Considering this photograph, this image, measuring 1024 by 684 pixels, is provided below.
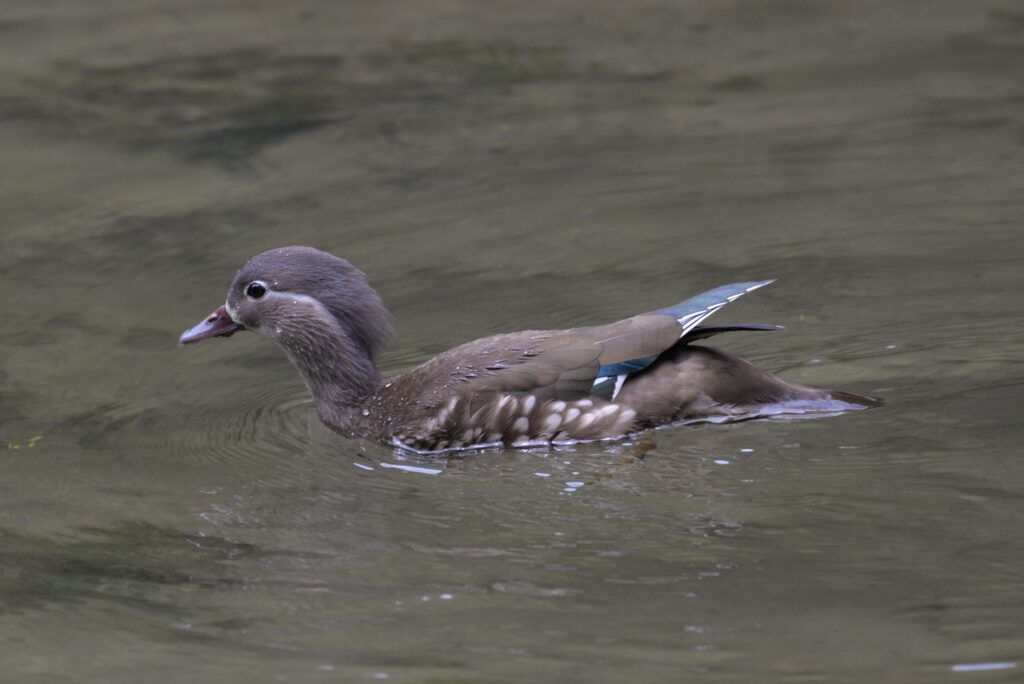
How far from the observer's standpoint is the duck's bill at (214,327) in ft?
26.8

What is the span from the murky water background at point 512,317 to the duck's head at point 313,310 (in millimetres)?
387

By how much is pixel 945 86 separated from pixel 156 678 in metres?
9.22

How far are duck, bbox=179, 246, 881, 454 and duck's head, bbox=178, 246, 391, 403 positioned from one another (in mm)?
11

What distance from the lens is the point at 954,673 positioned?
5.01 meters

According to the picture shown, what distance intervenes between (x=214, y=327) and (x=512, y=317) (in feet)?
5.96

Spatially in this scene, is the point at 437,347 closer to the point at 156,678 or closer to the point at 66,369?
the point at 66,369

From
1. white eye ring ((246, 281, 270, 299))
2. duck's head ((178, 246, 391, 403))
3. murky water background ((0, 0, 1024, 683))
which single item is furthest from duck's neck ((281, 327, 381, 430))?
white eye ring ((246, 281, 270, 299))

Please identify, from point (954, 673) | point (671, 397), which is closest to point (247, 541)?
point (671, 397)

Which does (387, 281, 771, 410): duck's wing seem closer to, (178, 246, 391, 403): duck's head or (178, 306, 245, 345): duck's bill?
(178, 246, 391, 403): duck's head

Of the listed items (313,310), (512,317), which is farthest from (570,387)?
(512,317)

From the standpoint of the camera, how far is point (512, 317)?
9.14 metres

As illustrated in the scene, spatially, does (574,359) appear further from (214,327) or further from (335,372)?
(214,327)

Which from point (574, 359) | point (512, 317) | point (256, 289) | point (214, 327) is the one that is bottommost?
point (512, 317)

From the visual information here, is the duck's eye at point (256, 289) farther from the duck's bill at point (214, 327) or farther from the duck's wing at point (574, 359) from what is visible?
the duck's wing at point (574, 359)
